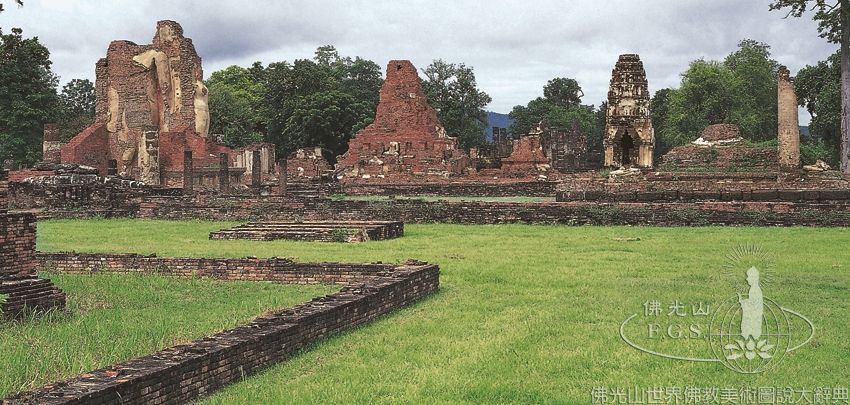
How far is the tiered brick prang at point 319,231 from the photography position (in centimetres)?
1722

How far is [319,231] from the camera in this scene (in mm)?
17922

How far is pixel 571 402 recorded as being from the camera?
5363 millimetres

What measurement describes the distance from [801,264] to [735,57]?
57.6m

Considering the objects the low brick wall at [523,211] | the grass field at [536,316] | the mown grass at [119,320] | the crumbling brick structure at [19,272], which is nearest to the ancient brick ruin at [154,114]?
the low brick wall at [523,211]

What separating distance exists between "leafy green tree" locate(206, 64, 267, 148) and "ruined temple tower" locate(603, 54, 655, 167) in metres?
31.6

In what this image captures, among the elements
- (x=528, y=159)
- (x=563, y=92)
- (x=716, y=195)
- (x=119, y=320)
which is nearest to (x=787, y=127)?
(x=716, y=195)

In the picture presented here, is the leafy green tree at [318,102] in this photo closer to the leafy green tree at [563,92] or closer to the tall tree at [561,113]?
the tall tree at [561,113]

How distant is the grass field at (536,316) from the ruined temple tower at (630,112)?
34.9ft

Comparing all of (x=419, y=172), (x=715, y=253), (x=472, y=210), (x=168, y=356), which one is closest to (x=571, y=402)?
(x=168, y=356)

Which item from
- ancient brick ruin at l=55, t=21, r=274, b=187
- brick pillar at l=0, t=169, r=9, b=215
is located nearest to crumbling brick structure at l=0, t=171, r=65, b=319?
brick pillar at l=0, t=169, r=9, b=215

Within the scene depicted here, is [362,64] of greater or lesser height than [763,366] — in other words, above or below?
above

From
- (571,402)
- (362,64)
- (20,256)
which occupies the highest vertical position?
(362,64)

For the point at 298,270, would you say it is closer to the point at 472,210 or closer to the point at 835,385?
the point at 835,385

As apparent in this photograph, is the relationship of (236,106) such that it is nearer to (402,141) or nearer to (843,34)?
(402,141)
